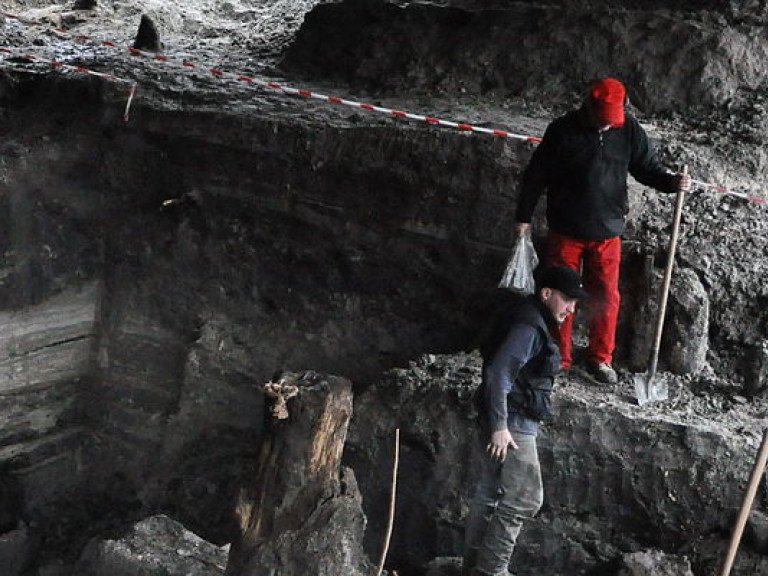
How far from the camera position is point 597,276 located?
5.13 m

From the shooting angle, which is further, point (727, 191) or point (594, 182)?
point (727, 191)

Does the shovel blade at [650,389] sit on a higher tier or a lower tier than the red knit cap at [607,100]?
lower

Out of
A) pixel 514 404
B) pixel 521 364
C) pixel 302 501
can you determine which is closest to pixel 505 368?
pixel 521 364

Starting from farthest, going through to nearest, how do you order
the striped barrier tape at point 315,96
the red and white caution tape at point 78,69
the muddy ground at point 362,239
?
the red and white caution tape at point 78,69, the striped barrier tape at point 315,96, the muddy ground at point 362,239

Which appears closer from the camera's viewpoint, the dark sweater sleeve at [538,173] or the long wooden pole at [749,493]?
the long wooden pole at [749,493]

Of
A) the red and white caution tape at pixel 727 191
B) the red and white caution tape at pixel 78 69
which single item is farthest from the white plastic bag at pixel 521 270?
the red and white caution tape at pixel 78 69

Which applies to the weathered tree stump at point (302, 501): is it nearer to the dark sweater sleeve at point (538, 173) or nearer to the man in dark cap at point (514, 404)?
the man in dark cap at point (514, 404)

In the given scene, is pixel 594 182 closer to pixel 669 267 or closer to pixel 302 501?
pixel 669 267

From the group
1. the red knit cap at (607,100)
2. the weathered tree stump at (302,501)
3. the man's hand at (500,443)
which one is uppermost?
the red knit cap at (607,100)

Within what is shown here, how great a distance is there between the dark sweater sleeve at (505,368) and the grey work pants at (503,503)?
23 cm

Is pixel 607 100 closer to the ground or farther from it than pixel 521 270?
farther from it

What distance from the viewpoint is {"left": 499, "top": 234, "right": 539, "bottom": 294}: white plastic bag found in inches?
200

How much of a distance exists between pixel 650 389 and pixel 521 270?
0.98 metres

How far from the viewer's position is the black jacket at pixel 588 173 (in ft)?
16.0
